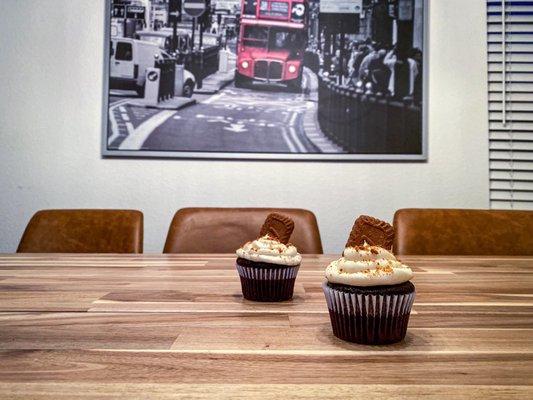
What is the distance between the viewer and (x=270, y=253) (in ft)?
2.42

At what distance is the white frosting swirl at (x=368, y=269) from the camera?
1.71ft

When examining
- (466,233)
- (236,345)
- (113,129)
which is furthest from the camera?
(113,129)

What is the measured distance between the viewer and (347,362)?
450 millimetres

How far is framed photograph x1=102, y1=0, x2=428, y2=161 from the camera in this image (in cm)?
226

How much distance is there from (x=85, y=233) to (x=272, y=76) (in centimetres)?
129

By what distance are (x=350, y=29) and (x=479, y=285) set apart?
1.79 meters

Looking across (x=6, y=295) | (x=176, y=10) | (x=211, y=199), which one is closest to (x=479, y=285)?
(x=6, y=295)

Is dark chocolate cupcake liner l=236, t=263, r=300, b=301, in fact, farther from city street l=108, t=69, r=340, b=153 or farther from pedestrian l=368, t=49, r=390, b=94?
pedestrian l=368, t=49, r=390, b=94

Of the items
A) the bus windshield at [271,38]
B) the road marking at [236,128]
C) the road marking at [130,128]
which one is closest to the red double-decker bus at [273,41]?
the bus windshield at [271,38]

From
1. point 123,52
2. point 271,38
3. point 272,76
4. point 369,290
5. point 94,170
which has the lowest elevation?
point 369,290

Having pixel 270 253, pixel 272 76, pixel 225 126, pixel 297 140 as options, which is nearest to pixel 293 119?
pixel 297 140

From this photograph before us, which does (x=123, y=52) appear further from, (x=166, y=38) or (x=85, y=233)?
(x=85, y=233)

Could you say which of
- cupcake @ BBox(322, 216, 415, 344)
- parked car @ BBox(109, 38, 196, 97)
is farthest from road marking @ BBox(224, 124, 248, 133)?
cupcake @ BBox(322, 216, 415, 344)

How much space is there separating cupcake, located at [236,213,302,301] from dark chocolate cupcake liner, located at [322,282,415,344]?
0.70ft
